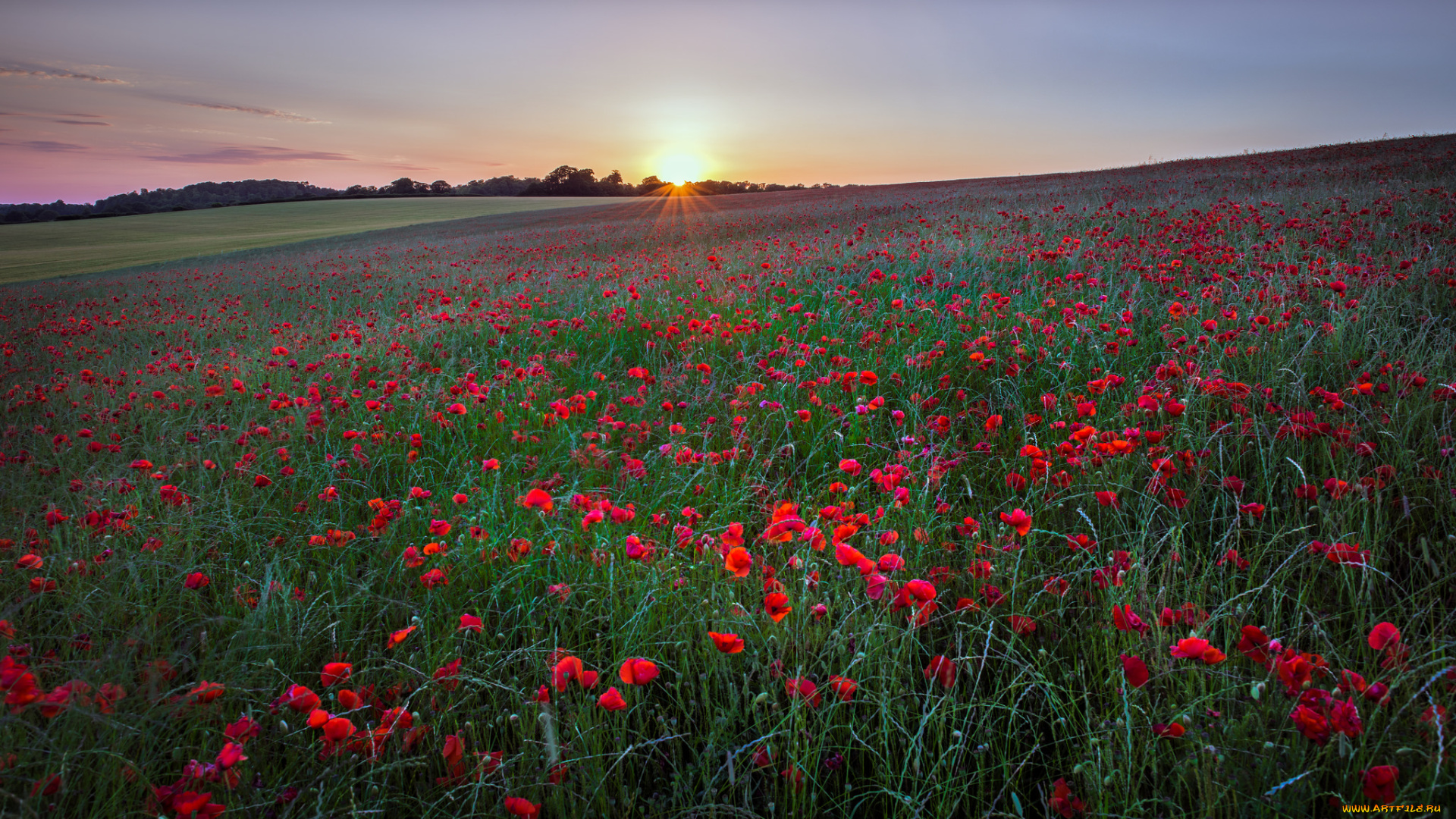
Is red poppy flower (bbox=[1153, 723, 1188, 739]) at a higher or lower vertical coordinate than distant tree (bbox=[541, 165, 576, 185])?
lower

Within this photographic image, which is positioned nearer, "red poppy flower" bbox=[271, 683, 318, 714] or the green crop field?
"red poppy flower" bbox=[271, 683, 318, 714]

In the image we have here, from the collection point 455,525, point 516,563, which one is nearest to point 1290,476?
point 516,563

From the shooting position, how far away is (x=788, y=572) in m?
1.93

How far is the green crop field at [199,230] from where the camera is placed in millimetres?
19203

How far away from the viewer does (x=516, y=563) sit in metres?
1.98

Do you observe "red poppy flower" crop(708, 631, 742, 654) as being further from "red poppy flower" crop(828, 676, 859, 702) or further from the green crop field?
the green crop field

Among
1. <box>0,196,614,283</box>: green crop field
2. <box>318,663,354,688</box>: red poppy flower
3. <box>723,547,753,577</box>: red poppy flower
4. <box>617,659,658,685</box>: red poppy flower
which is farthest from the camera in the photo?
<box>0,196,614,283</box>: green crop field

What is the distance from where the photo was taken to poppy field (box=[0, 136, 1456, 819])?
1.28m

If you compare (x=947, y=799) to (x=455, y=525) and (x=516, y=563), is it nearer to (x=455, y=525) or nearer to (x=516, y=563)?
(x=516, y=563)

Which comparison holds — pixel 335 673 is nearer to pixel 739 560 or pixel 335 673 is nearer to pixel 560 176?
pixel 739 560

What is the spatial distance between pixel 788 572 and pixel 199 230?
3798 centimetres

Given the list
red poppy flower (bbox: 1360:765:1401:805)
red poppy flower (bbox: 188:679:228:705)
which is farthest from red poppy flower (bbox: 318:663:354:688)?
red poppy flower (bbox: 1360:765:1401:805)

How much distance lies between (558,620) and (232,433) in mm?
2881

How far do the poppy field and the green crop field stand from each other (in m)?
20.1
